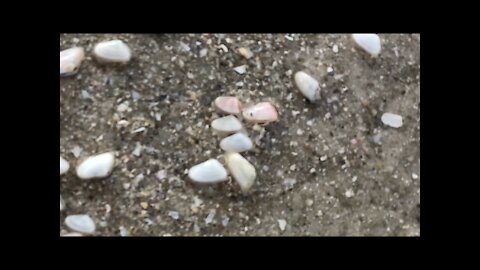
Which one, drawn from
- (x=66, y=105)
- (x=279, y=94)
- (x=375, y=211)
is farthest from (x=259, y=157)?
(x=66, y=105)

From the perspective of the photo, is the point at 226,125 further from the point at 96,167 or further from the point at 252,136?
the point at 96,167

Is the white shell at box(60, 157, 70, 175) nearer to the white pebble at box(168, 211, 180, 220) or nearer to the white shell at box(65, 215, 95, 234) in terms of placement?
the white shell at box(65, 215, 95, 234)

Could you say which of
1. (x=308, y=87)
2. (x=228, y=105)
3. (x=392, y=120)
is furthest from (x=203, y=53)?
(x=392, y=120)

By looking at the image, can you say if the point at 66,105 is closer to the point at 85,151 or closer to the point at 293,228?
the point at 85,151

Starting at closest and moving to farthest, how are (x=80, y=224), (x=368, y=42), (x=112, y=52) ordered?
(x=80, y=224), (x=112, y=52), (x=368, y=42)

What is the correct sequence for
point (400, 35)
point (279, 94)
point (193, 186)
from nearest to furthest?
point (193, 186) → point (279, 94) → point (400, 35)

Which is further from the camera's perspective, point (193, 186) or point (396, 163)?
point (396, 163)
